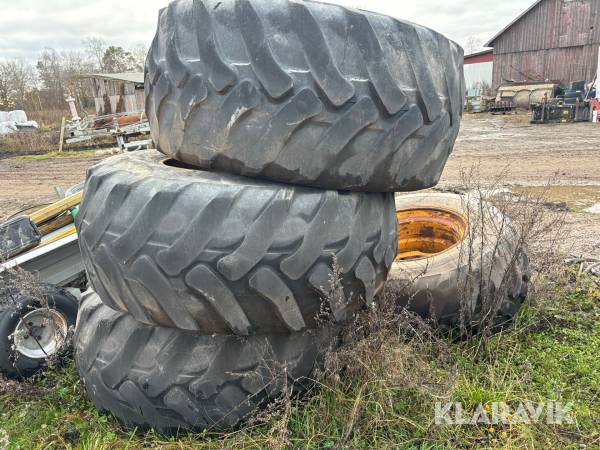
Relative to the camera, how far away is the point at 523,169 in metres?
8.85

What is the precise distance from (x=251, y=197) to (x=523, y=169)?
8.56 meters

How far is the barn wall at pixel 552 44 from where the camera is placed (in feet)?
77.3

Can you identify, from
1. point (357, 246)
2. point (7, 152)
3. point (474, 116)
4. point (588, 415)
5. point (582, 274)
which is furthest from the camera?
point (474, 116)

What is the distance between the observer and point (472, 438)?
1.94m

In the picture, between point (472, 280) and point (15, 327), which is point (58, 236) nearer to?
point (15, 327)

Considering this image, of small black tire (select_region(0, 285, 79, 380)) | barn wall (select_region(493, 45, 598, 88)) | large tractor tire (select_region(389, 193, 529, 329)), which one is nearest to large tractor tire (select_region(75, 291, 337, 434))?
small black tire (select_region(0, 285, 79, 380))

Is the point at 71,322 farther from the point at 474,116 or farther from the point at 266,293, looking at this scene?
the point at 474,116

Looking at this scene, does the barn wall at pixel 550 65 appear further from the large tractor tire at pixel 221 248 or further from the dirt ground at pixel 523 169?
the large tractor tire at pixel 221 248

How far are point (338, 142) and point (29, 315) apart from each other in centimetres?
211

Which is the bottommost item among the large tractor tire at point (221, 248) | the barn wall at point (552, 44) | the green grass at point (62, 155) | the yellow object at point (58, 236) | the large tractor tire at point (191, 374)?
the green grass at point (62, 155)

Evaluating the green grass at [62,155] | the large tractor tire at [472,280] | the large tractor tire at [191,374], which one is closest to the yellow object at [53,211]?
the large tractor tire at [191,374]

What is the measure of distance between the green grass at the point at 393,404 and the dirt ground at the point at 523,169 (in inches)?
81.4

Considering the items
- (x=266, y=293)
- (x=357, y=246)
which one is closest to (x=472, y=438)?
(x=357, y=246)

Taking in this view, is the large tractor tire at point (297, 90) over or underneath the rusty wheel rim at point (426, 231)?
over
